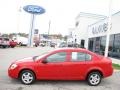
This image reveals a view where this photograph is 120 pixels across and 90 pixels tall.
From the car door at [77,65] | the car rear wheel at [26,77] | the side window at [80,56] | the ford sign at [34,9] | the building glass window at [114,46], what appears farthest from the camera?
the ford sign at [34,9]

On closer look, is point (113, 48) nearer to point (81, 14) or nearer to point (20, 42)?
point (81, 14)

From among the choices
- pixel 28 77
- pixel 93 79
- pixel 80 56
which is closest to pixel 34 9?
pixel 80 56

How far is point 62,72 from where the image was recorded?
1077 centimetres

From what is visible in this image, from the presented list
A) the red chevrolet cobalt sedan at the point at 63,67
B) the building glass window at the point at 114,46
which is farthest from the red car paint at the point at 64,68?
the building glass window at the point at 114,46

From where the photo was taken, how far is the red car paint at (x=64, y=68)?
418 inches

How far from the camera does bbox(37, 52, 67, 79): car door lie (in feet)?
35.0

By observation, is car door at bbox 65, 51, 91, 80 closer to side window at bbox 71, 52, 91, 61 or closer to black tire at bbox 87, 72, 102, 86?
side window at bbox 71, 52, 91, 61

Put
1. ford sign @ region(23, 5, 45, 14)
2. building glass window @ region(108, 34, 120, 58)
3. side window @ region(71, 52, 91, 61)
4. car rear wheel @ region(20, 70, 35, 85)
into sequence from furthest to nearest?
ford sign @ region(23, 5, 45, 14) → building glass window @ region(108, 34, 120, 58) → side window @ region(71, 52, 91, 61) → car rear wheel @ region(20, 70, 35, 85)

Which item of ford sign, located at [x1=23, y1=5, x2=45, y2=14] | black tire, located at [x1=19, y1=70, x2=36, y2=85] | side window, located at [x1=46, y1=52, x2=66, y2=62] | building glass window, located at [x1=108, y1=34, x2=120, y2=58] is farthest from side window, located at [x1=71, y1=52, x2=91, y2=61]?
ford sign, located at [x1=23, y1=5, x2=45, y2=14]

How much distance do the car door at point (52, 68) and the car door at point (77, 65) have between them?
0.29m

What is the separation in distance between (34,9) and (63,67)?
167ft

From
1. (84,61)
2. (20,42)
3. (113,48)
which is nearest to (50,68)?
(84,61)

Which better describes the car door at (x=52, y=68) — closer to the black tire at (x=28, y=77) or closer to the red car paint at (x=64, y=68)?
the red car paint at (x=64, y=68)

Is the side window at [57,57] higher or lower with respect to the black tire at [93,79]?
higher
